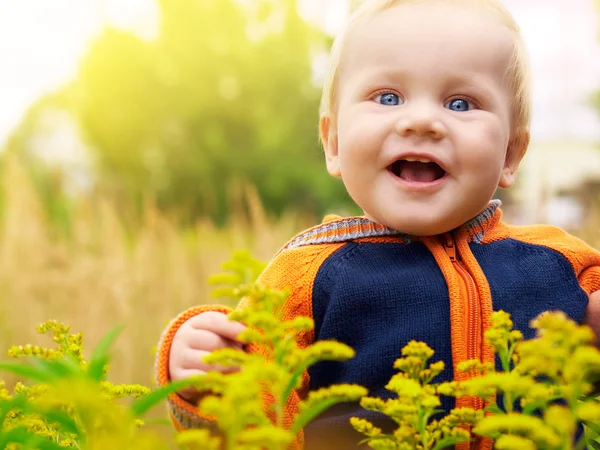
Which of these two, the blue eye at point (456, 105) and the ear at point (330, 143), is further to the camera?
the ear at point (330, 143)

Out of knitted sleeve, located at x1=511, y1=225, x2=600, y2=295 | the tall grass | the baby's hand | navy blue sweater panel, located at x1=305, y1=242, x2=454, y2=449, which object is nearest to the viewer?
the baby's hand

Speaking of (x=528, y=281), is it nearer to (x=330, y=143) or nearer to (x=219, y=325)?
(x=330, y=143)

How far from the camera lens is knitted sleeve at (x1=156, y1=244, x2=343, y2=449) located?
4.57 ft

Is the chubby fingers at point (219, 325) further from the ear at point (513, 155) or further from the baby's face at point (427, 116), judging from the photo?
the ear at point (513, 155)

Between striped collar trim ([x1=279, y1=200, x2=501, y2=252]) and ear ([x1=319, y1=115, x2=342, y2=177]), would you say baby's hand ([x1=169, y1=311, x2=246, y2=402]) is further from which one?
ear ([x1=319, y1=115, x2=342, y2=177])

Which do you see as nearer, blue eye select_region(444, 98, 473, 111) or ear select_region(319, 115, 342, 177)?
blue eye select_region(444, 98, 473, 111)

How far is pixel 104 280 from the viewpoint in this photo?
12.5 feet

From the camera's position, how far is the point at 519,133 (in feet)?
5.98

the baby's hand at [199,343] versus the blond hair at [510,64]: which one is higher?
the blond hair at [510,64]

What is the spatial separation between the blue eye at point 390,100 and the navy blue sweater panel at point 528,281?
385 mm

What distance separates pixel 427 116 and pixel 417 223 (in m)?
0.24

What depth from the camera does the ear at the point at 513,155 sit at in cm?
181

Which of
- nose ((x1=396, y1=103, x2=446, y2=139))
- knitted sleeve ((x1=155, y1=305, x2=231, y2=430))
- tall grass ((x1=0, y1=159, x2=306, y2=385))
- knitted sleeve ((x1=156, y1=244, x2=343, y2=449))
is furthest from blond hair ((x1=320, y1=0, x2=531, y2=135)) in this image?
tall grass ((x1=0, y1=159, x2=306, y2=385))

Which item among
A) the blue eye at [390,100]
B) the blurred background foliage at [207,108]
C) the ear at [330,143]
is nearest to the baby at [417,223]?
the blue eye at [390,100]
